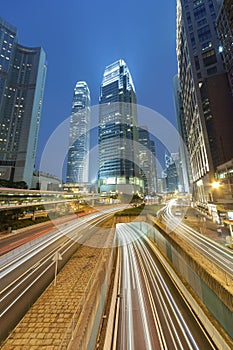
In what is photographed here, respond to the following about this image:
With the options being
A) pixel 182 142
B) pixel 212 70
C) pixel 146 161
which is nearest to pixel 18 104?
pixel 212 70

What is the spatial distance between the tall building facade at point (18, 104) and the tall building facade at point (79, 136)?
7782 cm

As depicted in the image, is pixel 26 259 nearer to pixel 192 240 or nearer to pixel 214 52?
pixel 192 240

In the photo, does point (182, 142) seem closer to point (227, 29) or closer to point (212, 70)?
point (212, 70)

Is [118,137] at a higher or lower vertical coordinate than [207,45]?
lower

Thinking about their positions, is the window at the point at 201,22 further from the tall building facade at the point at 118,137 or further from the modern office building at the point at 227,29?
the tall building facade at the point at 118,137

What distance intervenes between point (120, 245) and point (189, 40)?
204ft

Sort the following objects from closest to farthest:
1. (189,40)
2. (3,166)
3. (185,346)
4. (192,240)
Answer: (185,346), (192,240), (189,40), (3,166)

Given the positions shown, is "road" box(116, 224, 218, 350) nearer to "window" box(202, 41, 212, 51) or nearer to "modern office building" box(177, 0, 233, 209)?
"modern office building" box(177, 0, 233, 209)

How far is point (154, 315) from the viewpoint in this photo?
6.91 m

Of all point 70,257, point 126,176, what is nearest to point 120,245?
point 70,257

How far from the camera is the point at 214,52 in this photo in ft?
130

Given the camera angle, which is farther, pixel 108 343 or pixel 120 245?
pixel 120 245

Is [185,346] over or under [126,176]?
under

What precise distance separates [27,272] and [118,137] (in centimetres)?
9111
